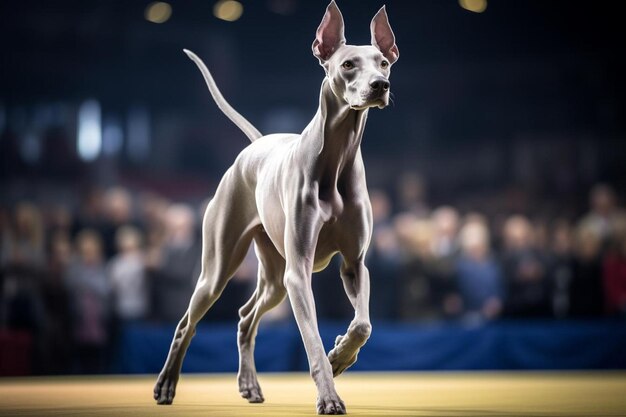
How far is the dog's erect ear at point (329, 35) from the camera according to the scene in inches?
213

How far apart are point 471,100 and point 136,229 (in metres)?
6.32

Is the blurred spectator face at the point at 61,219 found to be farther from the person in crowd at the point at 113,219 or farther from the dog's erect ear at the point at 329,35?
the dog's erect ear at the point at 329,35

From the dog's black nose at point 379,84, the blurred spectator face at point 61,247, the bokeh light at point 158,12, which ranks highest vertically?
the bokeh light at point 158,12

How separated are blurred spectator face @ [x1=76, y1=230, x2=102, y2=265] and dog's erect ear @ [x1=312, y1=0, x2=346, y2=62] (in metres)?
6.37

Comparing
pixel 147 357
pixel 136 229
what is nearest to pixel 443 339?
pixel 147 357

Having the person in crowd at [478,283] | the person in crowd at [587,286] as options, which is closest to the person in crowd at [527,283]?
the person in crowd at [478,283]

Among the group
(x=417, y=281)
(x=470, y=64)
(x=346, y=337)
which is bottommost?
(x=417, y=281)

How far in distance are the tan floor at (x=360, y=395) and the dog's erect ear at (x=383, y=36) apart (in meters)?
2.05

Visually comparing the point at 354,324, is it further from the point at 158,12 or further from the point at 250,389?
the point at 158,12

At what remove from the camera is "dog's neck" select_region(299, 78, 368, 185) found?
5305mm

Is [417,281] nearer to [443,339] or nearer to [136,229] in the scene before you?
[443,339]

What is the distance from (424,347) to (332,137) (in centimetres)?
567

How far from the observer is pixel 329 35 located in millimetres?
5434

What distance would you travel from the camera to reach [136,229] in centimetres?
1205
